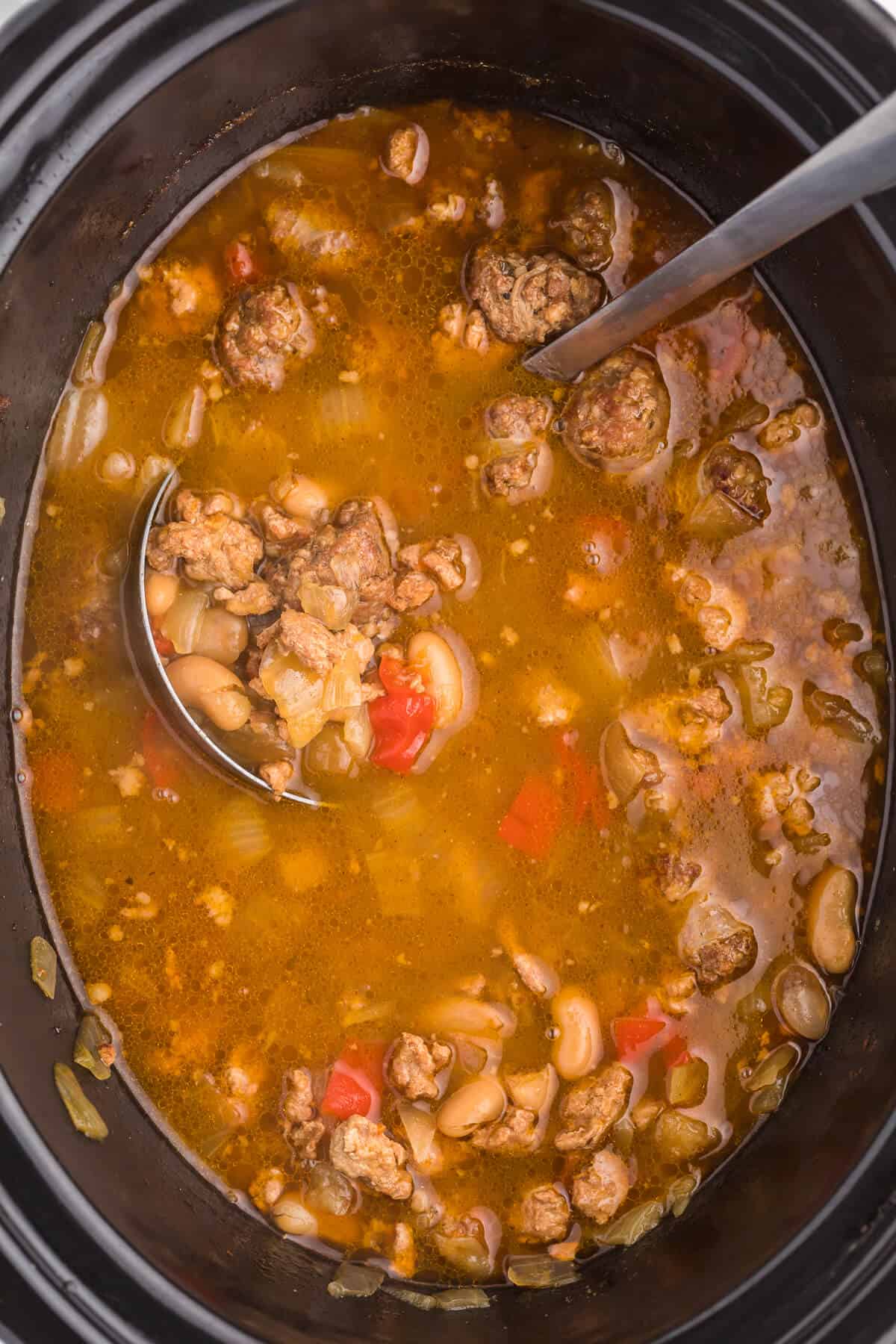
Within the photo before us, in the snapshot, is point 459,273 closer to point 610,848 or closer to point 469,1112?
point 610,848

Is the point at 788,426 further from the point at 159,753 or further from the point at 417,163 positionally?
the point at 159,753

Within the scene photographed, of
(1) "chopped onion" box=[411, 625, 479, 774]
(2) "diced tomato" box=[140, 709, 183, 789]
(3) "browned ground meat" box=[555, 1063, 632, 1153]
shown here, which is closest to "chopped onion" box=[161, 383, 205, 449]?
(2) "diced tomato" box=[140, 709, 183, 789]

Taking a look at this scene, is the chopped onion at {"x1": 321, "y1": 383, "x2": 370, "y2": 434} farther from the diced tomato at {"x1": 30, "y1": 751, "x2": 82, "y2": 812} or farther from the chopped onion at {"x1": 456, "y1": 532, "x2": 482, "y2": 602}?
the diced tomato at {"x1": 30, "y1": 751, "x2": 82, "y2": 812}


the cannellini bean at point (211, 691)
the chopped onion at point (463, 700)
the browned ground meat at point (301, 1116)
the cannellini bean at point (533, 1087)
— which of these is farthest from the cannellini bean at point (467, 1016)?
the cannellini bean at point (211, 691)

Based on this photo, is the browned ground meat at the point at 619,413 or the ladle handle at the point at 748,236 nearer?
A: the ladle handle at the point at 748,236

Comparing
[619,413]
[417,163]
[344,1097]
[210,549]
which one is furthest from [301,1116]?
[417,163]

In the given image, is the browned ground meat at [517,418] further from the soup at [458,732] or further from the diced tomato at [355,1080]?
the diced tomato at [355,1080]
